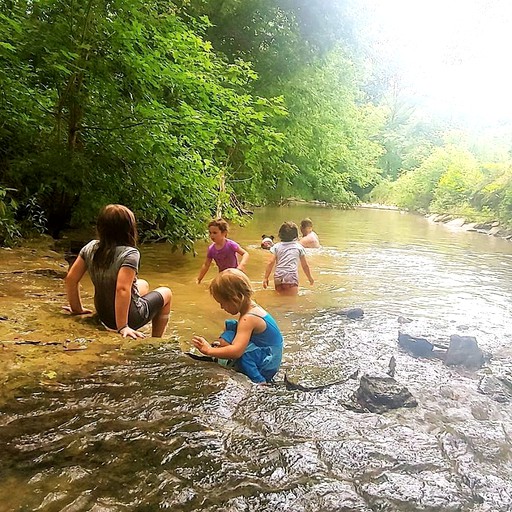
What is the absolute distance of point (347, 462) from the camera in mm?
2607

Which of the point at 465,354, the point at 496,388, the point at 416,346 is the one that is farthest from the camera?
the point at 416,346

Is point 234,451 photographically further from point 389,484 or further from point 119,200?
point 119,200

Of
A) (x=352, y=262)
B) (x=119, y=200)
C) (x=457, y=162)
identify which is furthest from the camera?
(x=457, y=162)

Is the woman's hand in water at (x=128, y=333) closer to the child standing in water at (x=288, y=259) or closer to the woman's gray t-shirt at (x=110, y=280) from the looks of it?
the woman's gray t-shirt at (x=110, y=280)

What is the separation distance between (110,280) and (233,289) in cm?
112

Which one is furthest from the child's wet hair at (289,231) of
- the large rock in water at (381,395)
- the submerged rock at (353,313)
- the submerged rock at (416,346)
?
the large rock in water at (381,395)

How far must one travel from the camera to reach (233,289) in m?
3.96

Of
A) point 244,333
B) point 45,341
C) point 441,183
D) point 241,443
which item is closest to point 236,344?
point 244,333

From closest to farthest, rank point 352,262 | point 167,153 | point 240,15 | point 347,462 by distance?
point 347,462 → point 167,153 → point 352,262 → point 240,15

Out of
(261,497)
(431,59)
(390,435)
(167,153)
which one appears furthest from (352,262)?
(431,59)

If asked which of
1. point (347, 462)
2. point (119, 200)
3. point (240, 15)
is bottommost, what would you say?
point (347, 462)

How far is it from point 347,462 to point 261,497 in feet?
1.94

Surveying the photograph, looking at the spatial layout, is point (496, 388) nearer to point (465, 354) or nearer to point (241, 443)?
point (465, 354)

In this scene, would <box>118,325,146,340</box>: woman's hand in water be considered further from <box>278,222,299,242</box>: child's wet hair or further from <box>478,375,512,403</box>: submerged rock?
<box>278,222,299,242</box>: child's wet hair
